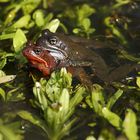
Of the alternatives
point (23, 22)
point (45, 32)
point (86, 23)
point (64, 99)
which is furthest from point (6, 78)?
point (86, 23)

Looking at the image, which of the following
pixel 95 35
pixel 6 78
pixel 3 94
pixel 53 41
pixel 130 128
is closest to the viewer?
pixel 130 128

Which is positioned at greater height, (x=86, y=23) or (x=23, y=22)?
(x=23, y=22)

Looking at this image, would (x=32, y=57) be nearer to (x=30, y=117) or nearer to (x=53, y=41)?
(x=53, y=41)

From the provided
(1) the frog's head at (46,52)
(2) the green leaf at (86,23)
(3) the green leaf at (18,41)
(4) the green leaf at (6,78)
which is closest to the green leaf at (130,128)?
(1) the frog's head at (46,52)

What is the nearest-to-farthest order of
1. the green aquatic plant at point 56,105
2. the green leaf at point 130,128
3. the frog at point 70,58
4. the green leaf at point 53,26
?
the green leaf at point 130,128, the green aquatic plant at point 56,105, the frog at point 70,58, the green leaf at point 53,26

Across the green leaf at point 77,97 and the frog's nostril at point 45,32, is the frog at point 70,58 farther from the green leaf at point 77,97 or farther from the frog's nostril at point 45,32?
the green leaf at point 77,97

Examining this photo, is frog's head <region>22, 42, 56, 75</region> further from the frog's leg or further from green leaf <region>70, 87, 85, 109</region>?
green leaf <region>70, 87, 85, 109</region>

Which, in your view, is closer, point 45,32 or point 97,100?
point 97,100

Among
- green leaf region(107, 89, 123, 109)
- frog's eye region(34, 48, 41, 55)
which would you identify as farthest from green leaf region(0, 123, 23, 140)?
frog's eye region(34, 48, 41, 55)

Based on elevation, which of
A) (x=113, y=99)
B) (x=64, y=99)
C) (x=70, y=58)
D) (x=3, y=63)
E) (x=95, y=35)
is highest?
(x=64, y=99)
